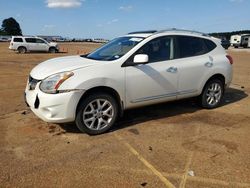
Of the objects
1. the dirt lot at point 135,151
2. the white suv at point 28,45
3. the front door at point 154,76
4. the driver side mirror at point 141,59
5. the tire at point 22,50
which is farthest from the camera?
the tire at point 22,50

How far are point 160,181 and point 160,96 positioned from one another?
260cm

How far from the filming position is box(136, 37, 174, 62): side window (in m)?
6.13

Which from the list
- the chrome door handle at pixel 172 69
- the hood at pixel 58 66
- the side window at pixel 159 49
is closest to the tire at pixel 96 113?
the hood at pixel 58 66

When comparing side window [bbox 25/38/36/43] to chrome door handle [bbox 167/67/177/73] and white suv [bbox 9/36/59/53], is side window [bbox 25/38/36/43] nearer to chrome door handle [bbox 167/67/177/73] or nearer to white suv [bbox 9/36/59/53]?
white suv [bbox 9/36/59/53]

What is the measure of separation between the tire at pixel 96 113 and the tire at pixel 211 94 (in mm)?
2383

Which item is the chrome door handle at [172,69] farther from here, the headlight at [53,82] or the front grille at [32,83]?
the front grille at [32,83]

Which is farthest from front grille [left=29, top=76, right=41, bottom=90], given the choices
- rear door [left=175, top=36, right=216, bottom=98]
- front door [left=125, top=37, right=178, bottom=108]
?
rear door [left=175, top=36, right=216, bottom=98]

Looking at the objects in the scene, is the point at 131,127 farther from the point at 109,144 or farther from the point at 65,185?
the point at 65,185

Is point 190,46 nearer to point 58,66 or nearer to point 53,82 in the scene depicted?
point 58,66

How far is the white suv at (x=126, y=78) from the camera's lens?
5.29m

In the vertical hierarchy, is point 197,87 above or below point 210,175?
above

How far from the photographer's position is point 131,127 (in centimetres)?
601

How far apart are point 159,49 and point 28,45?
89.3 ft

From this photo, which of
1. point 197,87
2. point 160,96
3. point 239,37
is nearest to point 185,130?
point 160,96
